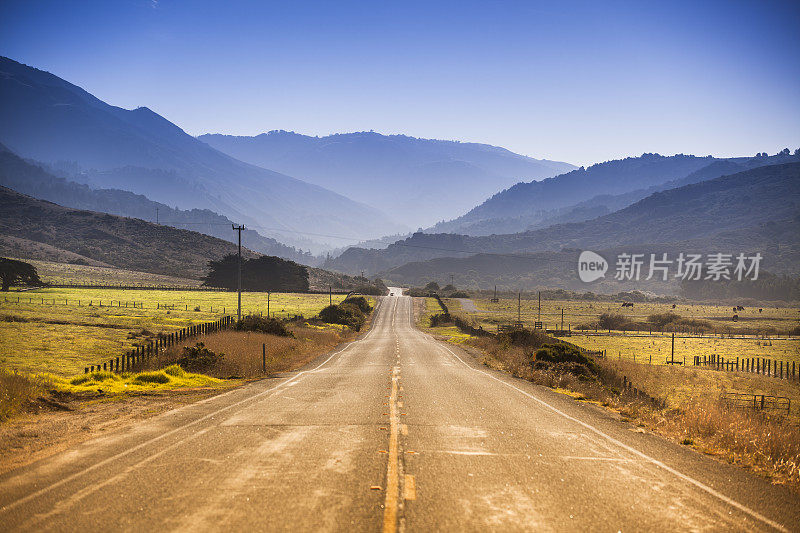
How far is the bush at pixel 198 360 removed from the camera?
922 inches

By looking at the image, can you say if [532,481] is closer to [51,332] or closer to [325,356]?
[325,356]

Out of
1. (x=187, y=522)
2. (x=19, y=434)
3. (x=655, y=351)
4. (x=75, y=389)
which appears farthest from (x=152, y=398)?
(x=655, y=351)

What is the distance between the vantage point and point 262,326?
139 feet

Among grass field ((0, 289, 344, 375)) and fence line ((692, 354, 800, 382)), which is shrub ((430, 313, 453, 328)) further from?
fence line ((692, 354, 800, 382))

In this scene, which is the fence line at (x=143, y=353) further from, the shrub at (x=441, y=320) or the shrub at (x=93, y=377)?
the shrub at (x=441, y=320)

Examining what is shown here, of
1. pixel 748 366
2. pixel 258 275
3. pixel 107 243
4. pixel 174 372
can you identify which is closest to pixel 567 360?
pixel 174 372

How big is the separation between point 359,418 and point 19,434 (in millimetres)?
6827

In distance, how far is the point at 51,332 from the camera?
113 feet

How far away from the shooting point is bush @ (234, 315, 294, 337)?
40.9m

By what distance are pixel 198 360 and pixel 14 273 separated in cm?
7321

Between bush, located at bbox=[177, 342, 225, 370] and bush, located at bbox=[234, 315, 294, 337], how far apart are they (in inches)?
625

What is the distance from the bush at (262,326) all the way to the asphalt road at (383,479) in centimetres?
2786

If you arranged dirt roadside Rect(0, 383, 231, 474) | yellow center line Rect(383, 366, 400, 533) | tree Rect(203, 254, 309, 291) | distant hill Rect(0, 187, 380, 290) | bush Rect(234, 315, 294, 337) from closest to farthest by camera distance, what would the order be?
yellow center line Rect(383, 366, 400, 533) < dirt roadside Rect(0, 383, 231, 474) < bush Rect(234, 315, 294, 337) < tree Rect(203, 254, 309, 291) < distant hill Rect(0, 187, 380, 290)

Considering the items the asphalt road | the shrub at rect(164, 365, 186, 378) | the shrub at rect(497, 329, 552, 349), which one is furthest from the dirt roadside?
the shrub at rect(497, 329, 552, 349)
